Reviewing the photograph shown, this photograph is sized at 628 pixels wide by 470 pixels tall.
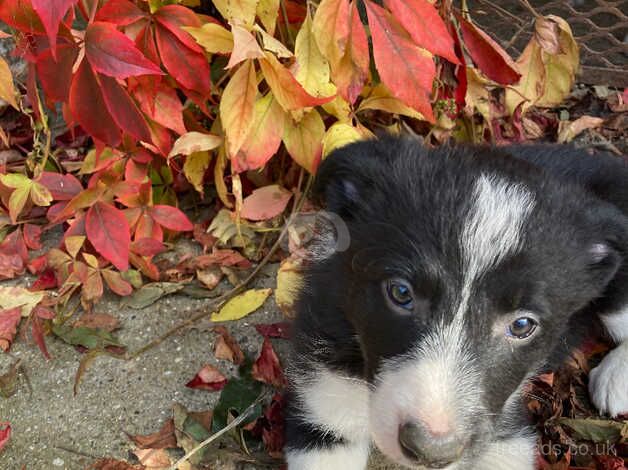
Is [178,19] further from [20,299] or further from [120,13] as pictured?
[20,299]

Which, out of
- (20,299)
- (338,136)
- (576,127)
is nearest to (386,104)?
(338,136)

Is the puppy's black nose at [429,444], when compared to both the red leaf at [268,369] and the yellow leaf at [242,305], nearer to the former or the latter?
the red leaf at [268,369]

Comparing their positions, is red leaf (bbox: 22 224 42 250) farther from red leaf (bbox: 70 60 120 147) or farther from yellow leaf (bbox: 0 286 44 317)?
red leaf (bbox: 70 60 120 147)

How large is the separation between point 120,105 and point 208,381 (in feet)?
3.23

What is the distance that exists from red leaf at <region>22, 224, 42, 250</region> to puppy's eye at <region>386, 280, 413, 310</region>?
71.1 inches

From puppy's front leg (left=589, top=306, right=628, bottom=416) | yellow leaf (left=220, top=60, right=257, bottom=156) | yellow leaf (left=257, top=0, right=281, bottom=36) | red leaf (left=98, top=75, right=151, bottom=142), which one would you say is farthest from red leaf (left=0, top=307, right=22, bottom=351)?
puppy's front leg (left=589, top=306, right=628, bottom=416)

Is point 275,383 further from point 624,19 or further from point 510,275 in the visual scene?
point 624,19

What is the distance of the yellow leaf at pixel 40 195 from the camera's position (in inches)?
108

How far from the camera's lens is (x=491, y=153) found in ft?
6.70

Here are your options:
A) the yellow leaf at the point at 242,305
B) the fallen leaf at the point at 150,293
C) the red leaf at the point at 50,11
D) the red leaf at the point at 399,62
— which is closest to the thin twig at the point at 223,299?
the yellow leaf at the point at 242,305

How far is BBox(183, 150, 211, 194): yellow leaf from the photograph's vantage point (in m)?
2.87

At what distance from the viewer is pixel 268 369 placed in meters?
2.58

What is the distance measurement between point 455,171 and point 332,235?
1.41 ft

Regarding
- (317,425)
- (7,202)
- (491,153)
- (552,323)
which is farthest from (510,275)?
(7,202)
